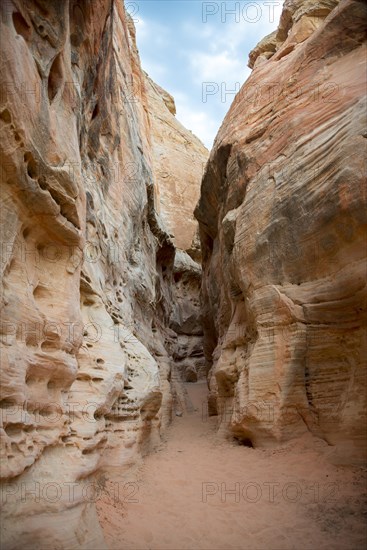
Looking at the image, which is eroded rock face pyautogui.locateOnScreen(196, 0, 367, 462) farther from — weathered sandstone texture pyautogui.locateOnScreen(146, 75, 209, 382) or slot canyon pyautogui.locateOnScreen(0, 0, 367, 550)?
weathered sandstone texture pyautogui.locateOnScreen(146, 75, 209, 382)

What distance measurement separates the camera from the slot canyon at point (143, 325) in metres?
5.14

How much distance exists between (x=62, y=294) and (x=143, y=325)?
6.82 metres

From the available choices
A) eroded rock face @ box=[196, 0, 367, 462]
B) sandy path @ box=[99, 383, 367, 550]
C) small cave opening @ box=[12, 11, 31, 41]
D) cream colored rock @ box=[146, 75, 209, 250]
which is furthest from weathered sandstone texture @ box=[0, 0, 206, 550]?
cream colored rock @ box=[146, 75, 209, 250]

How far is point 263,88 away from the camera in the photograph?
12.0m

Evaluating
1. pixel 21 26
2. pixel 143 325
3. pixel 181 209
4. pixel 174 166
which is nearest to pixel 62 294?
pixel 21 26

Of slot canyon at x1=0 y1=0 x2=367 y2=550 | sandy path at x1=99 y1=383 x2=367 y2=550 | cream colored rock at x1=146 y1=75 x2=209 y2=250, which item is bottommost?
sandy path at x1=99 y1=383 x2=367 y2=550

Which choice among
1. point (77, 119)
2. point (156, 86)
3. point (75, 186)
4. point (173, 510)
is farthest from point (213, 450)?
point (156, 86)

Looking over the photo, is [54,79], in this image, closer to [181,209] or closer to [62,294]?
[62,294]

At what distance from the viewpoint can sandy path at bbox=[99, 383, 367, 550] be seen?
5.03m

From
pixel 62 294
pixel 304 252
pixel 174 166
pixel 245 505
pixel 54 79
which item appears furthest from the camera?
pixel 174 166

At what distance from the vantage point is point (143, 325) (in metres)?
13.2

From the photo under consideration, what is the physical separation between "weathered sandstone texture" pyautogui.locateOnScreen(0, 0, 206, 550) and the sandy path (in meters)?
0.58

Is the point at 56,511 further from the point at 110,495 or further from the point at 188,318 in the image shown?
the point at 188,318

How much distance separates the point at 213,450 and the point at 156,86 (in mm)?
37250
